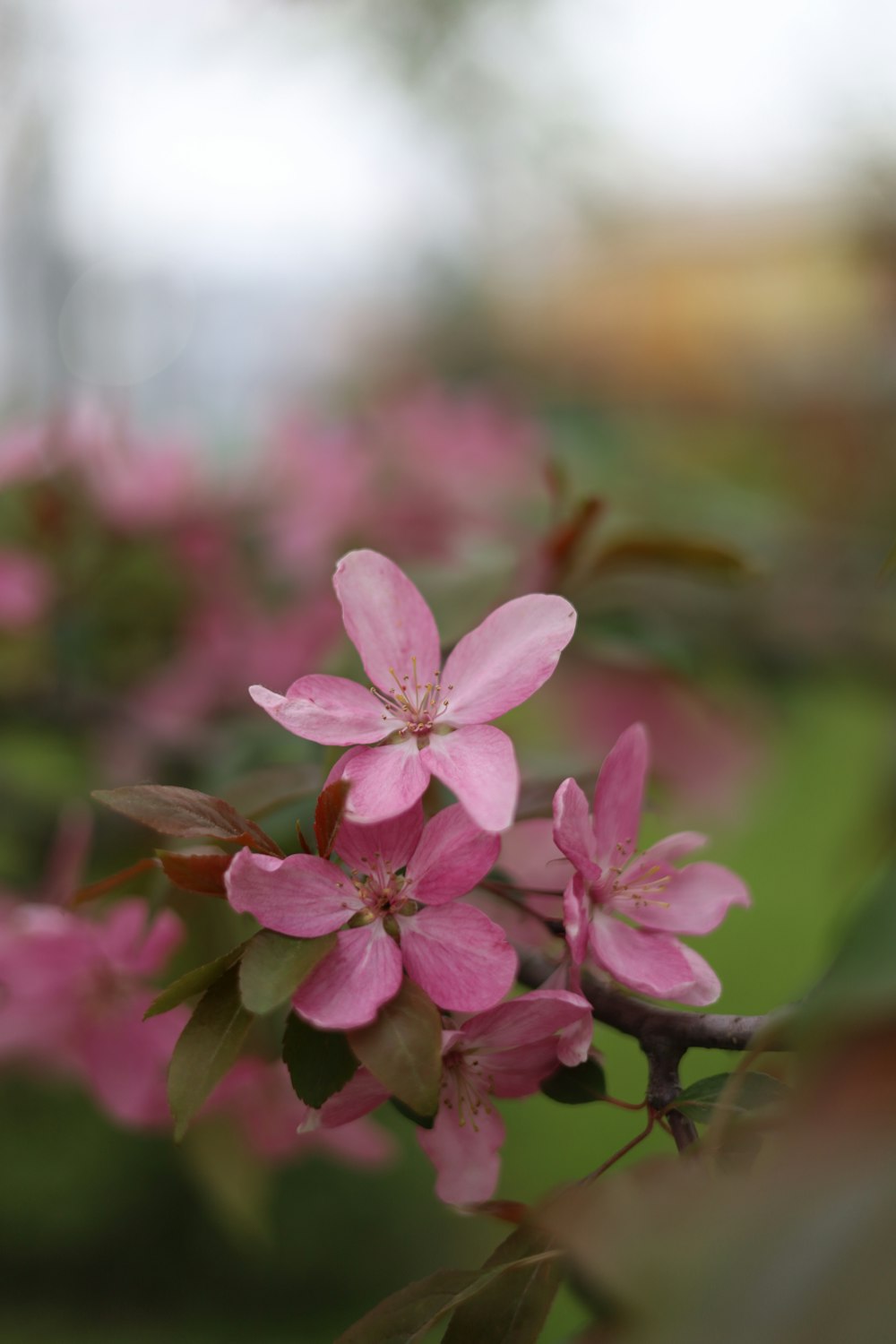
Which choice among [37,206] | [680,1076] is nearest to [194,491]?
[680,1076]

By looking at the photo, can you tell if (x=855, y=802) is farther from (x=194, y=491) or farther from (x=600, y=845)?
(x=600, y=845)

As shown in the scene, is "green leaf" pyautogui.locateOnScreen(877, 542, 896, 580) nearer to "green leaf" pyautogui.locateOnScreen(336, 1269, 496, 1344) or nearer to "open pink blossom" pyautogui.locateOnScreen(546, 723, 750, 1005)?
"open pink blossom" pyautogui.locateOnScreen(546, 723, 750, 1005)

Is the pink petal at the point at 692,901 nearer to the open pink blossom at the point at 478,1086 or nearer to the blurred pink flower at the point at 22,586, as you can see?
the open pink blossom at the point at 478,1086

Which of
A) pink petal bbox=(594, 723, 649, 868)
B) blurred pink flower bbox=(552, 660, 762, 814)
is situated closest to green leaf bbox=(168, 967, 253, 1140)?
pink petal bbox=(594, 723, 649, 868)

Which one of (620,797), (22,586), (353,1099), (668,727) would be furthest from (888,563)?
(668,727)

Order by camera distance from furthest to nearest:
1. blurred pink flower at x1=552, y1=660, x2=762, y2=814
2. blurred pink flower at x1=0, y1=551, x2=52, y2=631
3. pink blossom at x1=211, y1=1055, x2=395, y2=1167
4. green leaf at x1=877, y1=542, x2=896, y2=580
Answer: blurred pink flower at x1=552, y1=660, x2=762, y2=814
blurred pink flower at x1=0, y1=551, x2=52, y2=631
pink blossom at x1=211, y1=1055, x2=395, y2=1167
green leaf at x1=877, y1=542, x2=896, y2=580

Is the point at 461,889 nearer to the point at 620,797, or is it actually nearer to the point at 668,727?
the point at 620,797

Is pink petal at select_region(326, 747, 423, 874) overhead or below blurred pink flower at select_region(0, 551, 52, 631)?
overhead
